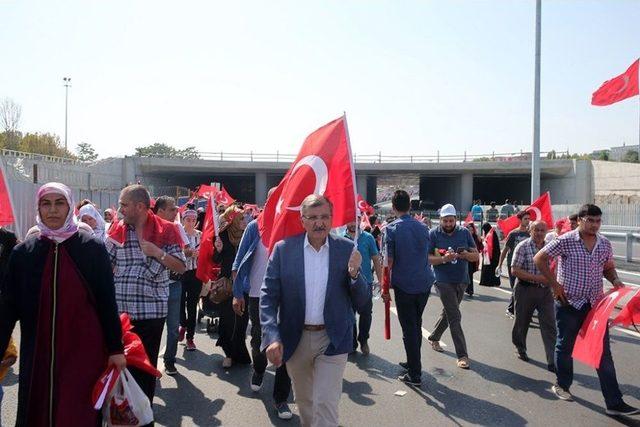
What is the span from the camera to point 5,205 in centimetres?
478

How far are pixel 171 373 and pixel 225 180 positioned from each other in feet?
171

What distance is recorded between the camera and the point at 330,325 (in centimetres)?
376

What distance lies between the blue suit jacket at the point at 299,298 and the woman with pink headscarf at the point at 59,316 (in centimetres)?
96

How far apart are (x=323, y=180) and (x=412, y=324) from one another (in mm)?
2175

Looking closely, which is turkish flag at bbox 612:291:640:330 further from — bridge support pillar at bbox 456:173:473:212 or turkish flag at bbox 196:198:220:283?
bridge support pillar at bbox 456:173:473:212

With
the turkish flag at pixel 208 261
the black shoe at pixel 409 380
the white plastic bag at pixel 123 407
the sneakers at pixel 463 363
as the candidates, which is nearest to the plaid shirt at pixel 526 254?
the sneakers at pixel 463 363

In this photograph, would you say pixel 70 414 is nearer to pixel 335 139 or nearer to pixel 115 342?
pixel 115 342

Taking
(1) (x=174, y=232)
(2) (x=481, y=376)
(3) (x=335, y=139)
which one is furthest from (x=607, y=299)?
(1) (x=174, y=232)

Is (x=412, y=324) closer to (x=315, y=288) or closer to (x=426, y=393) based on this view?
(x=426, y=393)

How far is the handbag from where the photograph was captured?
21.9ft

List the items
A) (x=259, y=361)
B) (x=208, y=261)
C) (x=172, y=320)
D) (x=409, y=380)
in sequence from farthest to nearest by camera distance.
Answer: (x=208, y=261) → (x=172, y=320) → (x=409, y=380) → (x=259, y=361)

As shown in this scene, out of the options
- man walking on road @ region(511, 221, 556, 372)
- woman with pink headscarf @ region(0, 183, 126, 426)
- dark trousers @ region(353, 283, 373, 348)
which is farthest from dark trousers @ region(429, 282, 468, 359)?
woman with pink headscarf @ region(0, 183, 126, 426)

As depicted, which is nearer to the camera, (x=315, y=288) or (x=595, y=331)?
(x=315, y=288)

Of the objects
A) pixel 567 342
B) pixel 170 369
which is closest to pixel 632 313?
pixel 567 342
